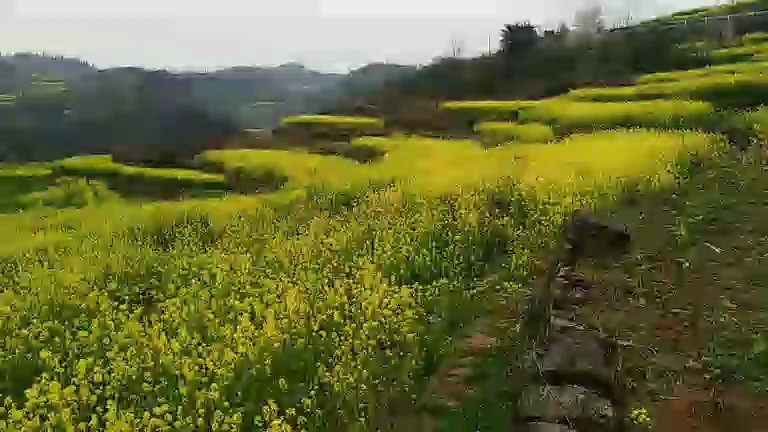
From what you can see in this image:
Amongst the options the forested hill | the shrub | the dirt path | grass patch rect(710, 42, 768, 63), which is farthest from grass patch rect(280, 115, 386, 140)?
the dirt path

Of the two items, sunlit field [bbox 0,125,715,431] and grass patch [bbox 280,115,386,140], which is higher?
grass patch [bbox 280,115,386,140]

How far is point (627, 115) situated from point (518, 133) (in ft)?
7.21

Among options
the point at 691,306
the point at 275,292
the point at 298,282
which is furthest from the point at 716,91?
the point at 275,292

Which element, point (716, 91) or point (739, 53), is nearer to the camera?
point (716, 91)

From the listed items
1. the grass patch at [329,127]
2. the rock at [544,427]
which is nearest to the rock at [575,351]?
the rock at [544,427]

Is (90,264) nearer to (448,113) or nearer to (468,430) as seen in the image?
(468,430)

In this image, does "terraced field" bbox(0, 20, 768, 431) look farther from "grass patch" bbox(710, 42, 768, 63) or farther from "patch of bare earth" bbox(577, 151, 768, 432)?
"grass patch" bbox(710, 42, 768, 63)

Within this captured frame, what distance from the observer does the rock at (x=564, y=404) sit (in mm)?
3049

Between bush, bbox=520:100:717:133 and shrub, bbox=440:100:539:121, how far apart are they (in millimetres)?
2270

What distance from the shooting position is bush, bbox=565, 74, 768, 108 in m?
15.9

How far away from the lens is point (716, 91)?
16359 millimetres

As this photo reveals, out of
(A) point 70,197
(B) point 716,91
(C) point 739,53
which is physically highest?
(C) point 739,53

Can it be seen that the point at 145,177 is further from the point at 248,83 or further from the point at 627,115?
the point at 248,83

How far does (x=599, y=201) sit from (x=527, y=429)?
5.01 metres
